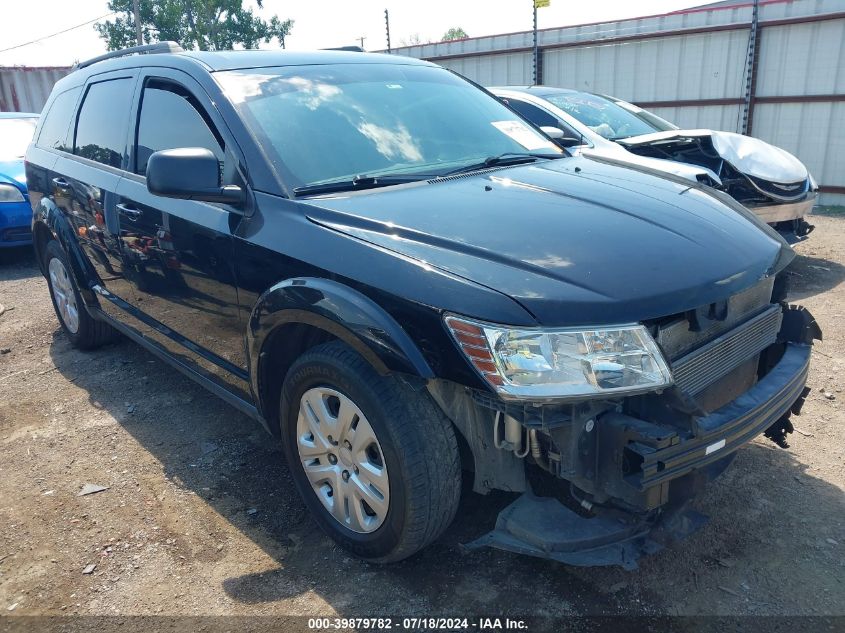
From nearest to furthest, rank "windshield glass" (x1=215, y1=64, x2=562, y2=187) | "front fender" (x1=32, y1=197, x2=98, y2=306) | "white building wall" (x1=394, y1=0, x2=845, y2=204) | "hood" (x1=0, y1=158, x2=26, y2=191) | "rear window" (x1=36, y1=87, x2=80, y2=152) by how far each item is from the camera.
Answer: "windshield glass" (x1=215, y1=64, x2=562, y2=187)
"front fender" (x1=32, y1=197, x2=98, y2=306)
"rear window" (x1=36, y1=87, x2=80, y2=152)
"hood" (x1=0, y1=158, x2=26, y2=191)
"white building wall" (x1=394, y1=0, x2=845, y2=204)

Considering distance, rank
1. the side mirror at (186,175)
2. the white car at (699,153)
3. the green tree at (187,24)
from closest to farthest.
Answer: the side mirror at (186,175)
the white car at (699,153)
the green tree at (187,24)

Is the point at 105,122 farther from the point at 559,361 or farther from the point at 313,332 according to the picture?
the point at 559,361

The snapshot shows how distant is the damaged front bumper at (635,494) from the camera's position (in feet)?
6.44

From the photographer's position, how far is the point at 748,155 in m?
6.25

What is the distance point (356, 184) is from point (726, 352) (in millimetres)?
1505

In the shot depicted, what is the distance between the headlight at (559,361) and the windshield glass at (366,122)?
1.14m

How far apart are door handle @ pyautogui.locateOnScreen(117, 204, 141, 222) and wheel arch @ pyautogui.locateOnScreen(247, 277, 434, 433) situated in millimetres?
1162

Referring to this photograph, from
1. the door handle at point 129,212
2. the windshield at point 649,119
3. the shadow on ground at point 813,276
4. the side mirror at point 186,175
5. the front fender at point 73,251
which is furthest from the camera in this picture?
the windshield at point 649,119

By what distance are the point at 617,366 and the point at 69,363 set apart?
13.8 ft

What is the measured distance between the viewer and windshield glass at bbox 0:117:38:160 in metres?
8.47

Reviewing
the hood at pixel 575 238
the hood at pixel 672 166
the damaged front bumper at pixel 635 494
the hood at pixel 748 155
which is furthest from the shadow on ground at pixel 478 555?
the hood at pixel 748 155

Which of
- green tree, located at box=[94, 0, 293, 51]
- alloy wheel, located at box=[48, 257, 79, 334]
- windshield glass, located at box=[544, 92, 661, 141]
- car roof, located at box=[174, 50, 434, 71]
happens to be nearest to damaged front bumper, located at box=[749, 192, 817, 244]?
windshield glass, located at box=[544, 92, 661, 141]

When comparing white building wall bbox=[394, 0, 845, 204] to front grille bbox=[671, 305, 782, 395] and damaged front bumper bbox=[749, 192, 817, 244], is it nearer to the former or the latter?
damaged front bumper bbox=[749, 192, 817, 244]

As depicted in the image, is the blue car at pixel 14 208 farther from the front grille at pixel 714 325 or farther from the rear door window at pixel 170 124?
the front grille at pixel 714 325
